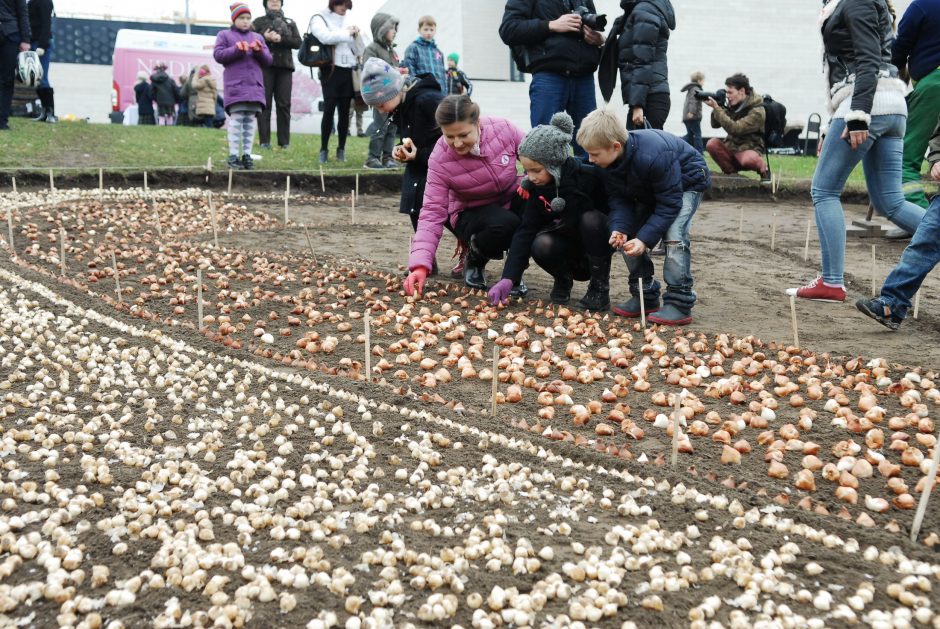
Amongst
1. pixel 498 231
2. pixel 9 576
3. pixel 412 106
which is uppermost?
pixel 412 106

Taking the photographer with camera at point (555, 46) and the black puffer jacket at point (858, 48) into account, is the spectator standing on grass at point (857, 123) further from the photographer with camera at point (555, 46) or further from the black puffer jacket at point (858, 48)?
the photographer with camera at point (555, 46)

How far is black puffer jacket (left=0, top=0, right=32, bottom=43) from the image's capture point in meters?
10.2

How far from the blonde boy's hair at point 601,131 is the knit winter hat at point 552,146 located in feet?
0.46

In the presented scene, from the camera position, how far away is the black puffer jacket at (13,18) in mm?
10164

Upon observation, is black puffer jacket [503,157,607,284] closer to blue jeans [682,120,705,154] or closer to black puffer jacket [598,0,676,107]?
black puffer jacket [598,0,676,107]

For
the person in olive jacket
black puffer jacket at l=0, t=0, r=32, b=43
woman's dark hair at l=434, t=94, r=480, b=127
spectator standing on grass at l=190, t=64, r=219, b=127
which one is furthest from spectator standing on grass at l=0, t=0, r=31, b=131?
woman's dark hair at l=434, t=94, r=480, b=127

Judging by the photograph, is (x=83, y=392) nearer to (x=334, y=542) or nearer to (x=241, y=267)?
(x=334, y=542)

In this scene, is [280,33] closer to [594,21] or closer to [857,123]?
[594,21]

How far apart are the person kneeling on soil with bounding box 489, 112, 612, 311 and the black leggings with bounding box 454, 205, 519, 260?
0.14 meters

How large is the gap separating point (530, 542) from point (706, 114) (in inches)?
698

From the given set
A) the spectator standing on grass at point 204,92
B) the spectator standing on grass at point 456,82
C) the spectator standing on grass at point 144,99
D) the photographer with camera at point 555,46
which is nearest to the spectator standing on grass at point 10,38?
the spectator standing on grass at point 204,92

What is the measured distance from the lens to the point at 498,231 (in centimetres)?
474

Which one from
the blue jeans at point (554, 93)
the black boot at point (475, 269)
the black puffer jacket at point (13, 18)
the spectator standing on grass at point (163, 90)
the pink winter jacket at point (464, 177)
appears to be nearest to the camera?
the pink winter jacket at point (464, 177)

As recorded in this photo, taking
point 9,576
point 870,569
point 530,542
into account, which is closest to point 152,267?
point 9,576
